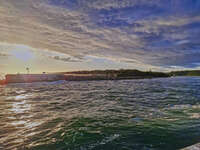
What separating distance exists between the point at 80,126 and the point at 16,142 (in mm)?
2918

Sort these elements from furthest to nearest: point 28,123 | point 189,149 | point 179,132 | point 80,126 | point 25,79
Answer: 1. point 25,79
2. point 28,123
3. point 80,126
4. point 179,132
5. point 189,149

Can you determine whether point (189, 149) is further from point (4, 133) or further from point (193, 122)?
point (4, 133)

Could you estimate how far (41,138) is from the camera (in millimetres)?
5562

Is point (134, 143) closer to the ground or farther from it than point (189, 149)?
closer to the ground

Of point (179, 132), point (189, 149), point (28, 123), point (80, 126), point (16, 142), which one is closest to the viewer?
point (189, 149)

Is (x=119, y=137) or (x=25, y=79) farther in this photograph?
(x=25, y=79)

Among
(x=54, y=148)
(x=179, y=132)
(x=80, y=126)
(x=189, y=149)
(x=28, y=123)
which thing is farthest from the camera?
(x=28, y=123)

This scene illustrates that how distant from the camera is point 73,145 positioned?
5.02m

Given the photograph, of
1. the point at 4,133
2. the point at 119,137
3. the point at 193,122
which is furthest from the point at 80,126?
the point at 193,122

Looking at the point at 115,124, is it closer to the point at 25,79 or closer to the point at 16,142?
the point at 16,142

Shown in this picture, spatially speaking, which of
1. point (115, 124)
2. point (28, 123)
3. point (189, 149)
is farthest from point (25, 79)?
point (189, 149)

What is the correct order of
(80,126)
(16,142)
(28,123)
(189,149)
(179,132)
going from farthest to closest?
(28,123)
(80,126)
(179,132)
(16,142)
(189,149)

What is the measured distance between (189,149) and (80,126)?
513 centimetres

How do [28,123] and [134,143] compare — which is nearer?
[134,143]
